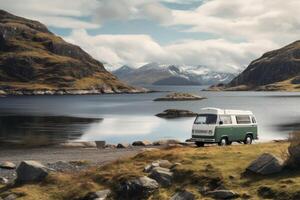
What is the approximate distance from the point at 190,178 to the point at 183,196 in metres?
2.19

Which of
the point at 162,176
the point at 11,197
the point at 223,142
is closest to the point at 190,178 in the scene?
the point at 162,176

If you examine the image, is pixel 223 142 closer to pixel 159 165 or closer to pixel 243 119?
pixel 243 119

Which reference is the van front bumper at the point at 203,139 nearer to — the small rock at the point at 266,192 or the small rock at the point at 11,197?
the small rock at the point at 266,192

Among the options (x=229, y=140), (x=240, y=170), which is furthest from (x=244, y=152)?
(x=229, y=140)

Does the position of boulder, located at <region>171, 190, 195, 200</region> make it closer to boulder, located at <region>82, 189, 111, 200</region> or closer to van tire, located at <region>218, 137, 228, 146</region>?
boulder, located at <region>82, 189, 111, 200</region>

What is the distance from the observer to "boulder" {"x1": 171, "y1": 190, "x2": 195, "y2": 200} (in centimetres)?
2675

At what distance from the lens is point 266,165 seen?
28219 mm

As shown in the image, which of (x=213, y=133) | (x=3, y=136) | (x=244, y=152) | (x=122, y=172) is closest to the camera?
(x=122, y=172)

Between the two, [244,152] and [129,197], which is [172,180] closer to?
[129,197]

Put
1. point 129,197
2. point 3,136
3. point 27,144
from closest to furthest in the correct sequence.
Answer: point 129,197 → point 27,144 → point 3,136

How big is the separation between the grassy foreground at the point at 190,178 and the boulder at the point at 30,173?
0.68 meters

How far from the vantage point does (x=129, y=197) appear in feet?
93.4

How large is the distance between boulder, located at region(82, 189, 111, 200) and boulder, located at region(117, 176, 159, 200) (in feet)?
2.41

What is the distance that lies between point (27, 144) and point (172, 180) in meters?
49.9
